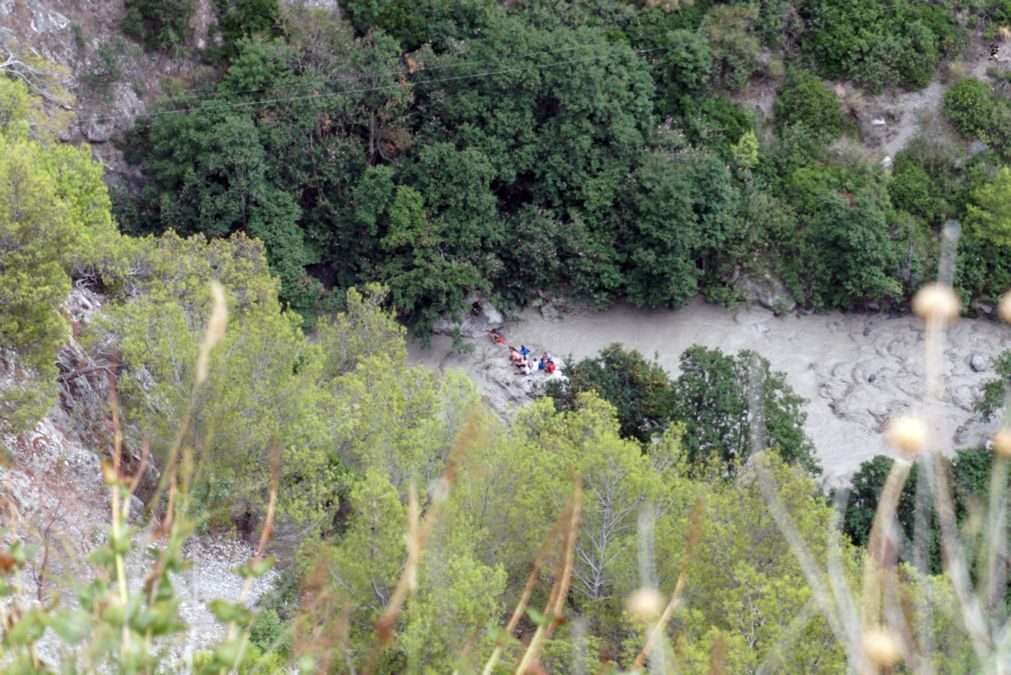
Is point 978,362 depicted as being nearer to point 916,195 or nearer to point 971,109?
point 916,195

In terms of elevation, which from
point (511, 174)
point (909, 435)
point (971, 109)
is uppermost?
point (971, 109)

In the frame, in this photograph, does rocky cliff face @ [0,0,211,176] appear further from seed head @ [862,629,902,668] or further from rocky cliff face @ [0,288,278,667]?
seed head @ [862,629,902,668]

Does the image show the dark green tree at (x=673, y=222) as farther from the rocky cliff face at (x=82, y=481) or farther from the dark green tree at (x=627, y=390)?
the rocky cliff face at (x=82, y=481)

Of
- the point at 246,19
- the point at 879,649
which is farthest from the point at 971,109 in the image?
the point at 879,649

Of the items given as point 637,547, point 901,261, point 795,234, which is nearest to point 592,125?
point 795,234

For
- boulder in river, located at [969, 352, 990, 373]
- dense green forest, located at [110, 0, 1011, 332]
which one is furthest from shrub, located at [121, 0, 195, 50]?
boulder in river, located at [969, 352, 990, 373]

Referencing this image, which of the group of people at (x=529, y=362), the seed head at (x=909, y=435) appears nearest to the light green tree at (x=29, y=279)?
the group of people at (x=529, y=362)
